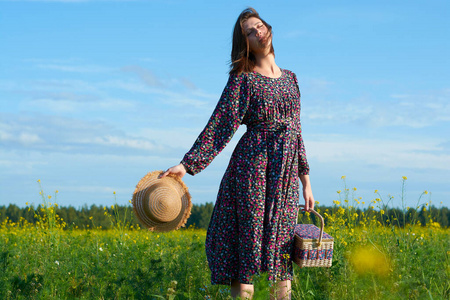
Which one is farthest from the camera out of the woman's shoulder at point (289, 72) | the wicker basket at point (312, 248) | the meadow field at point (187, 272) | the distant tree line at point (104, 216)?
the distant tree line at point (104, 216)

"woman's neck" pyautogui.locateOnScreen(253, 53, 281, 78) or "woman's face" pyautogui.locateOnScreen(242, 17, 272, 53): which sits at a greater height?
"woman's face" pyautogui.locateOnScreen(242, 17, 272, 53)

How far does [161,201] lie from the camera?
366 cm

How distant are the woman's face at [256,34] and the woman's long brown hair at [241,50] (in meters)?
0.03

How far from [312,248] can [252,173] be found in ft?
2.28

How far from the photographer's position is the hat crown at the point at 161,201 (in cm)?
364

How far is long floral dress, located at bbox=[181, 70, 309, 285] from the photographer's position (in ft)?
11.2

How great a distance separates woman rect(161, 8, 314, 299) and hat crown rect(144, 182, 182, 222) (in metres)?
0.28

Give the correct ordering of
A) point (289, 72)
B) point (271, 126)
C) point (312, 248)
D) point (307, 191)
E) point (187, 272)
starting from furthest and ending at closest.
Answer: point (187, 272), point (289, 72), point (307, 191), point (271, 126), point (312, 248)

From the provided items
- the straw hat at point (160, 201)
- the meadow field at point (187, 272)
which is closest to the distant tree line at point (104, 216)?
the meadow field at point (187, 272)


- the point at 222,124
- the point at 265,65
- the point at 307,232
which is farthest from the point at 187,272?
the point at 265,65

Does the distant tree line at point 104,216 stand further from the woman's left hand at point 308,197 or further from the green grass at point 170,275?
the woman's left hand at point 308,197

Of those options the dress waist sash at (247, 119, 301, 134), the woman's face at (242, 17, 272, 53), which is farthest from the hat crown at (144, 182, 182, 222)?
the woman's face at (242, 17, 272, 53)

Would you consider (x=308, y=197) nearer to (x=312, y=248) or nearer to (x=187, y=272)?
(x=312, y=248)

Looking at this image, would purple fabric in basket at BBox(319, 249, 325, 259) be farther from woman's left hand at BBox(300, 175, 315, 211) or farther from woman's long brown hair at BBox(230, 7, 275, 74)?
woman's long brown hair at BBox(230, 7, 275, 74)
